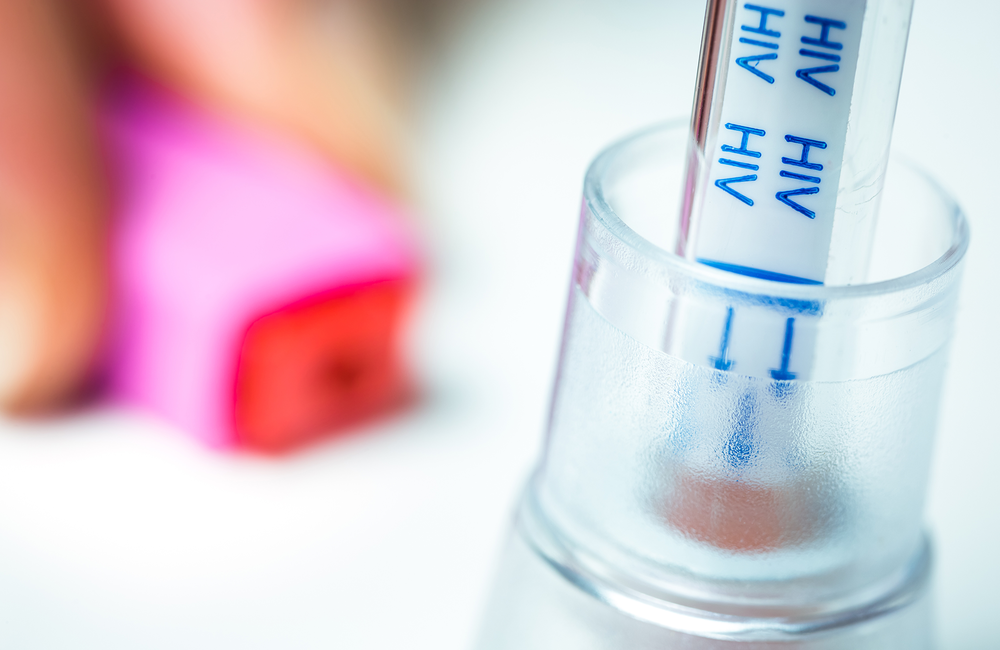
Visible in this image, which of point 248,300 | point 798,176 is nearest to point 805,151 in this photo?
point 798,176

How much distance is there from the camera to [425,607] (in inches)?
10.8

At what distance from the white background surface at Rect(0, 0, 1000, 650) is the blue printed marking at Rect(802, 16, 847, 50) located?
0.54ft

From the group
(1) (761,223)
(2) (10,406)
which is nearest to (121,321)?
(2) (10,406)

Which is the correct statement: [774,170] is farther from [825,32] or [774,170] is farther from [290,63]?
[290,63]

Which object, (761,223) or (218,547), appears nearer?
(761,223)

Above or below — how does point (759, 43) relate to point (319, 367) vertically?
above

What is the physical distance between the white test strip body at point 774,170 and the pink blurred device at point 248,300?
15 cm

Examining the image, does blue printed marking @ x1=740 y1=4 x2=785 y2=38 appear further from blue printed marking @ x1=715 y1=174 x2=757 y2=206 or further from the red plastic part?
the red plastic part

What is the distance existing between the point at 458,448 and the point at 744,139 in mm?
173

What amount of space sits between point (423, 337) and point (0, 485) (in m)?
0.14

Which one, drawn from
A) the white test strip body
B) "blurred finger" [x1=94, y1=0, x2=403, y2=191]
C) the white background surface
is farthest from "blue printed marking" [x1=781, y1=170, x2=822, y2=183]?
"blurred finger" [x1=94, y1=0, x2=403, y2=191]

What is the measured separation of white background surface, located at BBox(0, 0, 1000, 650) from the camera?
0.87 feet

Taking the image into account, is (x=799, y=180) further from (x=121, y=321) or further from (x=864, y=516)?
(x=121, y=321)

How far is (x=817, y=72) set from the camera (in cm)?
17
